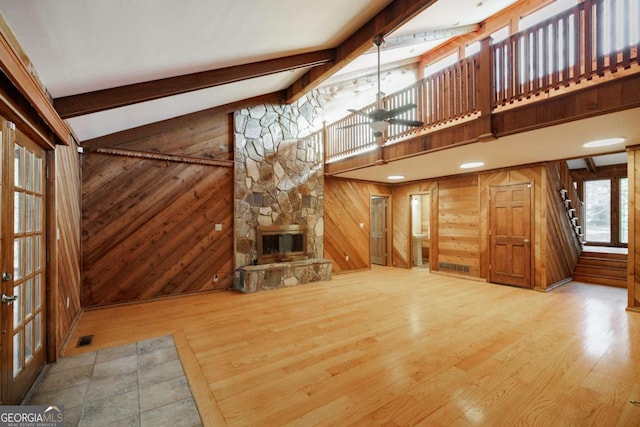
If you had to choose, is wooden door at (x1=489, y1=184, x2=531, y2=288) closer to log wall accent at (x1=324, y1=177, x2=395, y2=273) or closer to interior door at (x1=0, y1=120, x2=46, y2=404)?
log wall accent at (x1=324, y1=177, x2=395, y2=273)

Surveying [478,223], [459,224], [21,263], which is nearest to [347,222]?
[459,224]

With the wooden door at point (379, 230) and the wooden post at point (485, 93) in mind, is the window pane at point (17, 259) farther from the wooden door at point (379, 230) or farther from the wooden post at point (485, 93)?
the wooden door at point (379, 230)

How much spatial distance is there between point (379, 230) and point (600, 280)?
481cm

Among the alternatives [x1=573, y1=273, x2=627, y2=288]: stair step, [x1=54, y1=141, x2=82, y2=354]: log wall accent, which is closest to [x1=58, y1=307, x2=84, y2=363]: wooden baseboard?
[x1=54, y1=141, x2=82, y2=354]: log wall accent

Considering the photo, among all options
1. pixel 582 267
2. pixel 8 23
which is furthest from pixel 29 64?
pixel 582 267

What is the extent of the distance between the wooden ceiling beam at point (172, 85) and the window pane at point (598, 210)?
906 cm

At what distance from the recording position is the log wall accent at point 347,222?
6.76 metres

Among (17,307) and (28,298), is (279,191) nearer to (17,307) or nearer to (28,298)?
(28,298)

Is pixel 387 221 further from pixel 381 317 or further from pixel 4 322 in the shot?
pixel 4 322

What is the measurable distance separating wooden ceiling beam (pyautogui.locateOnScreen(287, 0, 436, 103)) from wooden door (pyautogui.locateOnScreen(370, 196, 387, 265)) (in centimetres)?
441

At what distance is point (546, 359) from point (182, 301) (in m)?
4.76

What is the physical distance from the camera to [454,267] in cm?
654

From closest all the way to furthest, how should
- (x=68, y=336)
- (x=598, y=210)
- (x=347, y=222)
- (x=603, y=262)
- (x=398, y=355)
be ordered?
(x=398, y=355) → (x=68, y=336) → (x=603, y=262) → (x=347, y=222) → (x=598, y=210)

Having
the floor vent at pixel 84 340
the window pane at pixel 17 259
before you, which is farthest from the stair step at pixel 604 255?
the window pane at pixel 17 259
